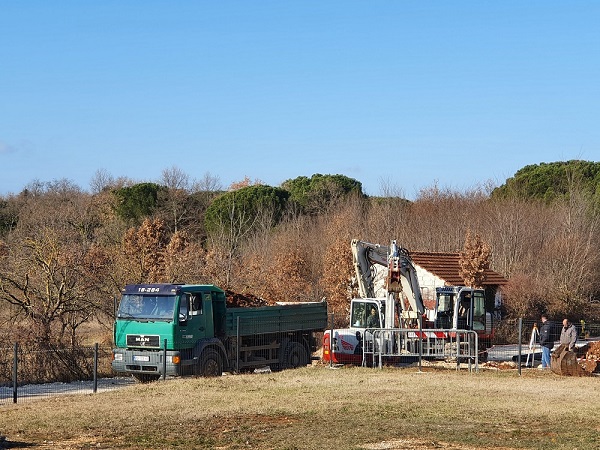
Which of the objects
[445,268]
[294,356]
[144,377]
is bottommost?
[144,377]

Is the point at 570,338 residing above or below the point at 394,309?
below

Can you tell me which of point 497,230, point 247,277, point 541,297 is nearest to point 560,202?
point 497,230

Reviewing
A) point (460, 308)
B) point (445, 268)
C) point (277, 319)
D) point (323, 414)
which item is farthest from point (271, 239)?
point (323, 414)

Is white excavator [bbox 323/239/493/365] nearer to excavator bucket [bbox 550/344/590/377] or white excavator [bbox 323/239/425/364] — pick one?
white excavator [bbox 323/239/425/364]

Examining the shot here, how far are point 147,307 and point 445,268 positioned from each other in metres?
24.7

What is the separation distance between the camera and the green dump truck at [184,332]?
2527 cm

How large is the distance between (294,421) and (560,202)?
48928 mm

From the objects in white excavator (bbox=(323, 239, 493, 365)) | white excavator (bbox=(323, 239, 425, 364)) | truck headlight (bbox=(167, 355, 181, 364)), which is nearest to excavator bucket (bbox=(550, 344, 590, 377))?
white excavator (bbox=(323, 239, 493, 365))

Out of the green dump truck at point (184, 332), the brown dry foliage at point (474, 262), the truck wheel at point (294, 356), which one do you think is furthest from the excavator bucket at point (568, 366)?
the brown dry foliage at point (474, 262)

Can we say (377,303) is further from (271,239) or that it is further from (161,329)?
(271,239)

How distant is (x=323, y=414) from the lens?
18.4 m

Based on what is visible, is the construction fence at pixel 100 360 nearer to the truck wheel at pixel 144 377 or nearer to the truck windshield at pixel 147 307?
the truck wheel at pixel 144 377

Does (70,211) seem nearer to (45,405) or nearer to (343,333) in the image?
(343,333)

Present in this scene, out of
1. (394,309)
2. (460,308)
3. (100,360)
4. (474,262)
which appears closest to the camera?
(100,360)
